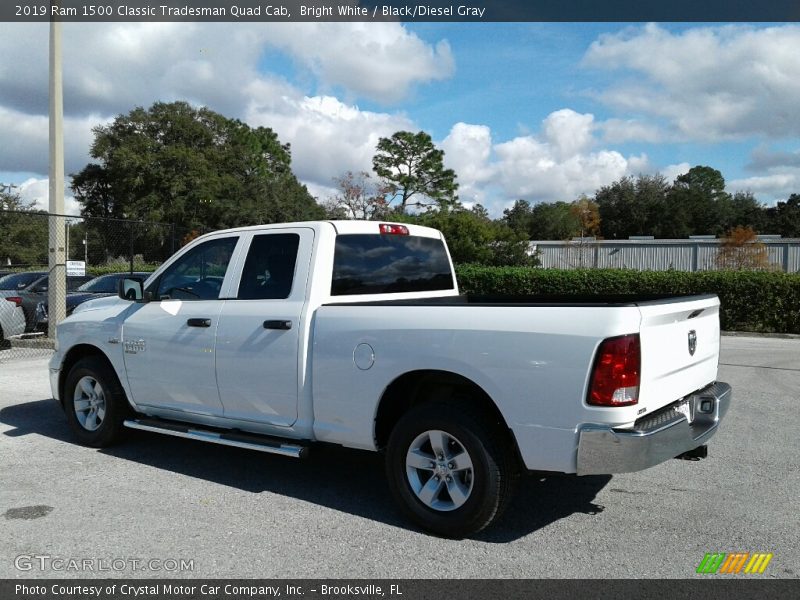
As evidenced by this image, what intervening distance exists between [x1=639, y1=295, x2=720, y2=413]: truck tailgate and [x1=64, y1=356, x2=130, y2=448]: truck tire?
4576mm

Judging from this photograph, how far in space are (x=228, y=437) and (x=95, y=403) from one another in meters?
1.87

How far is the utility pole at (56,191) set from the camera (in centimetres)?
1378

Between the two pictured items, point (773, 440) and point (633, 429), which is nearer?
point (633, 429)

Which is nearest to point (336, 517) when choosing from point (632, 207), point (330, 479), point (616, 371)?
point (330, 479)

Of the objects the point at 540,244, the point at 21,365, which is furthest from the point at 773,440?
the point at 540,244

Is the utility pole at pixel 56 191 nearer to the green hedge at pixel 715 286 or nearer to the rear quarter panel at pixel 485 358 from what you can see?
the rear quarter panel at pixel 485 358

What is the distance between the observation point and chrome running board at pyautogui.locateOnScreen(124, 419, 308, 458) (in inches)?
195

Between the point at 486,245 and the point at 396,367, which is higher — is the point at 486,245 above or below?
above

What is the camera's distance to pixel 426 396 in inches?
187

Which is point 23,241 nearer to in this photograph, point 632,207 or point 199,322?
point 199,322

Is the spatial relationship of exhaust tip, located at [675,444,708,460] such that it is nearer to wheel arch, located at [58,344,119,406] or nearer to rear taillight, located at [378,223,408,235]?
rear taillight, located at [378,223,408,235]

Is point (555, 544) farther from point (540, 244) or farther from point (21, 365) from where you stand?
point (540, 244)

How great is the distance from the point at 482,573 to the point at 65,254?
12548 mm

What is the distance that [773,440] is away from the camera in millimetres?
6723
